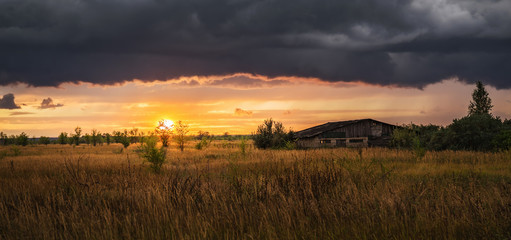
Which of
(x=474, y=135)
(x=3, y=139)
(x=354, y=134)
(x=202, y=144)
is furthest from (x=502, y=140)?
(x=3, y=139)

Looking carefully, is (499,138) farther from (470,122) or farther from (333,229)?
(333,229)

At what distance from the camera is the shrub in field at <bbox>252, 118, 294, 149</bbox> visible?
40.0 m

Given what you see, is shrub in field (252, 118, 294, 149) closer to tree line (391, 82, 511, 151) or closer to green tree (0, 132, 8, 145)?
tree line (391, 82, 511, 151)

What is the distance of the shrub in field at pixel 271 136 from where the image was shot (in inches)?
1576

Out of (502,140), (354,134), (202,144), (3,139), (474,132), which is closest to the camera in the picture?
(502,140)

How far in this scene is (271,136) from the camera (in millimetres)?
40812

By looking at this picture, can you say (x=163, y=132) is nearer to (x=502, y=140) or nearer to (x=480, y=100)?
(x=502, y=140)

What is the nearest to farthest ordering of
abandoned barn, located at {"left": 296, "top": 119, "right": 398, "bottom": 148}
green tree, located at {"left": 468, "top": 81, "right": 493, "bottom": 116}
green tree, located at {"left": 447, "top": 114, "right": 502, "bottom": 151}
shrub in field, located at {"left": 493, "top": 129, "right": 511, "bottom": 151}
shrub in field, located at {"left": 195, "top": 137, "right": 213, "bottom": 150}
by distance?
shrub in field, located at {"left": 493, "top": 129, "right": 511, "bottom": 151} < green tree, located at {"left": 447, "top": 114, "right": 502, "bottom": 151} < abandoned barn, located at {"left": 296, "top": 119, "right": 398, "bottom": 148} < shrub in field, located at {"left": 195, "top": 137, "right": 213, "bottom": 150} < green tree, located at {"left": 468, "top": 81, "right": 493, "bottom": 116}

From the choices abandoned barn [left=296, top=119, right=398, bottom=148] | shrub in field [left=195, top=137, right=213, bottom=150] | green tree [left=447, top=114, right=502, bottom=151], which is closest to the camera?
green tree [left=447, top=114, right=502, bottom=151]

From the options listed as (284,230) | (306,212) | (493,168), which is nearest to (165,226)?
(284,230)

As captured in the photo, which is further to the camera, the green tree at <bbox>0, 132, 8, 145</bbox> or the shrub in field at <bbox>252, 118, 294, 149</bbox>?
the green tree at <bbox>0, 132, 8, 145</bbox>

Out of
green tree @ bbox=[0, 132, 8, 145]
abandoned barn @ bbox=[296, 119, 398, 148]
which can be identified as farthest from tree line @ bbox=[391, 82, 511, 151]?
green tree @ bbox=[0, 132, 8, 145]

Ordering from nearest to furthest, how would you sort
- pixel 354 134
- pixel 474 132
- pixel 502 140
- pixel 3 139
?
pixel 502 140
pixel 474 132
pixel 354 134
pixel 3 139

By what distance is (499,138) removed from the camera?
81.7 ft
